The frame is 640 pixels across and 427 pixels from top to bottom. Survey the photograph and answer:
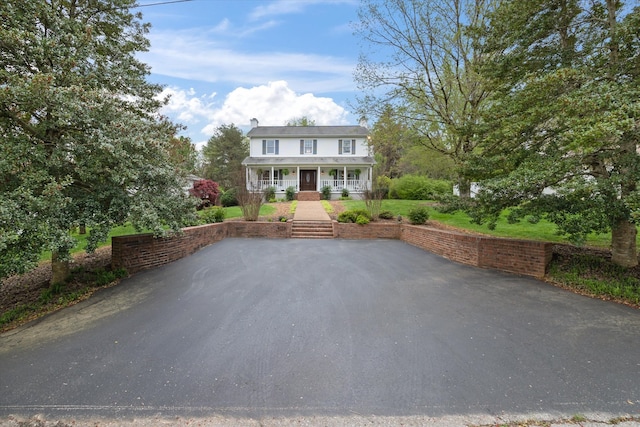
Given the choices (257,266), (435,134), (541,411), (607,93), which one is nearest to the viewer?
(541,411)

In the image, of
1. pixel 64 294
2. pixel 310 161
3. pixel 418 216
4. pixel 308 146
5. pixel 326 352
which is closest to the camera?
pixel 326 352

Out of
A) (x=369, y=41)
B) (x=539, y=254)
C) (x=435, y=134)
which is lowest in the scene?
(x=539, y=254)

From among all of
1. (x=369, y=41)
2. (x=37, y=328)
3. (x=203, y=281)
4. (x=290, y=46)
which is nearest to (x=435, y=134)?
(x=369, y=41)

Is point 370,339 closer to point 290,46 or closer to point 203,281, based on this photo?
point 203,281

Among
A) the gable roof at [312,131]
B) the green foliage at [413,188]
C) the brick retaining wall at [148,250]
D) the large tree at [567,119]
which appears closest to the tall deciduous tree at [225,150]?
the gable roof at [312,131]

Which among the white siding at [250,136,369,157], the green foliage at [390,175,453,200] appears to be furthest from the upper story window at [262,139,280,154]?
the green foliage at [390,175,453,200]

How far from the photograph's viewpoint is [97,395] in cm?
265

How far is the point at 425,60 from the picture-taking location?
1362 cm

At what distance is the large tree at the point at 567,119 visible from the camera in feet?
15.0

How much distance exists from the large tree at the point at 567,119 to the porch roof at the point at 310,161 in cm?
1682

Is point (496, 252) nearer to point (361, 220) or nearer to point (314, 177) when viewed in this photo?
point (361, 220)

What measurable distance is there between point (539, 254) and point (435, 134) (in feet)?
36.0

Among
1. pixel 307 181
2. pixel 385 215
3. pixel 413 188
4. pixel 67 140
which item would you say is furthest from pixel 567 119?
pixel 307 181

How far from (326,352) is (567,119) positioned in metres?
5.62
